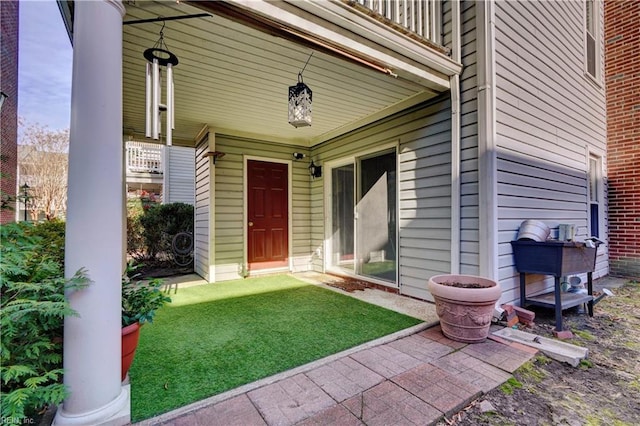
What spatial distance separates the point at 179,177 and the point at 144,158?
1951 mm

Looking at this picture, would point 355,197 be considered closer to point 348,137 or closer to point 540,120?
point 348,137

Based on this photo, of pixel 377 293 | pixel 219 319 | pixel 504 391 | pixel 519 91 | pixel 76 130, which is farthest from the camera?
pixel 377 293

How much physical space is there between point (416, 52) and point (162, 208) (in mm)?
5894

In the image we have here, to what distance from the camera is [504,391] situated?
186cm

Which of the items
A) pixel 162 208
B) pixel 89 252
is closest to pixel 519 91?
pixel 89 252

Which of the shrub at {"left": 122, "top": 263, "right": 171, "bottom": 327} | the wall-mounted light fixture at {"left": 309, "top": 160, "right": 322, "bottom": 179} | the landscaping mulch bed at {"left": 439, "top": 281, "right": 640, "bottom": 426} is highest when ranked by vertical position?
the wall-mounted light fixture at {"left": 309, "top": 160, "right": 322, "bottom": 179}

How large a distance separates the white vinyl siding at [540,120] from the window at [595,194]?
1.38ft

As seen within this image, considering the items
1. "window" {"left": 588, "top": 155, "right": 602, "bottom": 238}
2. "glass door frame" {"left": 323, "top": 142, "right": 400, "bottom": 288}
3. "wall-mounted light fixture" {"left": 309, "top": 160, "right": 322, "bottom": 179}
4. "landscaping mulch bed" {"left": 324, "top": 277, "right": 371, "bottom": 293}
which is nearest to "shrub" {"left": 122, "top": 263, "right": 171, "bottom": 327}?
"landscaping mulch bed" {"left": 324, "top": 277, "right": 371, "bottom": 293}

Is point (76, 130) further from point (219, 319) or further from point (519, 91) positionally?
point (519, 91)

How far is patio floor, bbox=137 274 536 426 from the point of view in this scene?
1576 millimetres

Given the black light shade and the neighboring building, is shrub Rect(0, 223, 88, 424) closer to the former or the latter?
the neighboring building

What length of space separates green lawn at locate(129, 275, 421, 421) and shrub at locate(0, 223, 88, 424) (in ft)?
1.57

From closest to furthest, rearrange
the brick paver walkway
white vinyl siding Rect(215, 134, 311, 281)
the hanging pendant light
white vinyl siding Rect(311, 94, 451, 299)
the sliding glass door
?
the brick paver walkway, the hanging pendant light, white vinyl siding Rect(311, 94, 451, 299), the sliding glass door, white vinyl siding Rect(215, 134, 311, 281)

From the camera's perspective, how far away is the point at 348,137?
4.87 meters
